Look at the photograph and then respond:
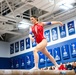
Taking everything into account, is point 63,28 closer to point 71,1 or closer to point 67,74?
point 71,1

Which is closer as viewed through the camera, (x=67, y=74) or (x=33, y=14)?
(x=67, y=74)

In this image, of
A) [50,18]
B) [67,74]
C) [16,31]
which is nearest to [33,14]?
[50,18]

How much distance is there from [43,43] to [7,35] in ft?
26.1

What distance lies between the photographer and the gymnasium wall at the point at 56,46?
8.33 m

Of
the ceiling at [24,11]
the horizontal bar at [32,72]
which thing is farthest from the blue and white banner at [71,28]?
the horizontal bar at [32,72]

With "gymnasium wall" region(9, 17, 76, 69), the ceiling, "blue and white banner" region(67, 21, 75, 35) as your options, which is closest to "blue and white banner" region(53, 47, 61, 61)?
"gymnasium wall" region(9, 17, 76, 69)

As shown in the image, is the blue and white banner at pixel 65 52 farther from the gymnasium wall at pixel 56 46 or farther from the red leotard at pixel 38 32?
the red leotard at pixel 38 32

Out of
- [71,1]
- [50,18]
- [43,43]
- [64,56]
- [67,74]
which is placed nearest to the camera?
[67,74]

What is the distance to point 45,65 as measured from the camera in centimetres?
937

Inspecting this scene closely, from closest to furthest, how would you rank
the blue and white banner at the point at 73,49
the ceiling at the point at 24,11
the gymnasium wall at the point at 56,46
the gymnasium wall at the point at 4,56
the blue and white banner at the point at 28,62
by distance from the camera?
the ceiling at the point at 24,11 → the blue and white banner at the point at 73,49 → the gymnasium wall at the point at 56,46 → the blue and white banner at the point at 28,62 → the gymnasium wall at the point at 4,56

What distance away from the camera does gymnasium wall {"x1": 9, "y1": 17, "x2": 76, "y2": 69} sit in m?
8.33

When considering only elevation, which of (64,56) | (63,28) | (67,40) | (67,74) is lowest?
(67,74)

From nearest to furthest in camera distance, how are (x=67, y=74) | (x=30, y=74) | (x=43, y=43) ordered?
(x=30, y=74) < (x=67, y=74) < (x=43, y=43)

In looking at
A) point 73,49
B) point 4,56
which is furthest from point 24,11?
point 4,56
